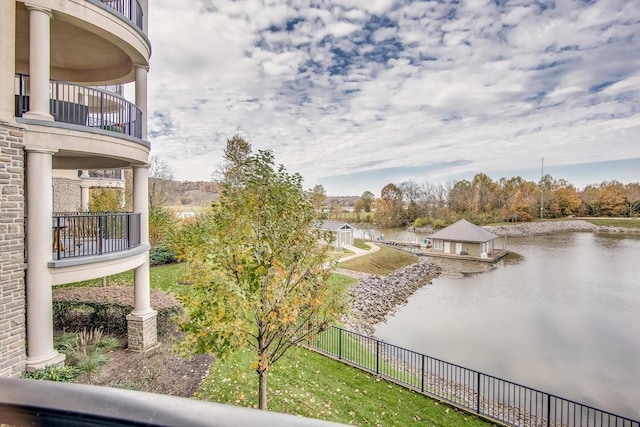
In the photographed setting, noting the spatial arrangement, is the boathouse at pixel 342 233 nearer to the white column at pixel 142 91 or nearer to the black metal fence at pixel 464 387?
the black metal fence at pixel 464 387

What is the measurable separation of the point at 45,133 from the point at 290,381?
316 inches

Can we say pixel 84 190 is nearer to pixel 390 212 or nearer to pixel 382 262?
pixel 382 262

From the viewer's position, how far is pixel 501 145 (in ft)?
176

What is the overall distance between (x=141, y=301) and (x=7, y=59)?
244 inches

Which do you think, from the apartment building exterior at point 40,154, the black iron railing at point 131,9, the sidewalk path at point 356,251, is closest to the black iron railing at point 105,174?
the apartment building exterior at point 40,154

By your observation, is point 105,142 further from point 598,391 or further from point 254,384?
point 598,391

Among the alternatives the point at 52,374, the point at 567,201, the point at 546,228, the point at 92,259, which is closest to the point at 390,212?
the point at 546,228

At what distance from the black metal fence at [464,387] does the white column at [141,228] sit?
5271 millimetres

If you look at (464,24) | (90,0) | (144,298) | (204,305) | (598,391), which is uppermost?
(464,24)

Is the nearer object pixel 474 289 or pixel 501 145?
pixel 474 289

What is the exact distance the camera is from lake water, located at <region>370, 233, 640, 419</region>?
39.4 ft

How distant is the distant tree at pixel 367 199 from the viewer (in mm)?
73338

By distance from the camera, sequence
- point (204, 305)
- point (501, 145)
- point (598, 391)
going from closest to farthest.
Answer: point (204, 305) → point (598, 391) → point (501, 145)

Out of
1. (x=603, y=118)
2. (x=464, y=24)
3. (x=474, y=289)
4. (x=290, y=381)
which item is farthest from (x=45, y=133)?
(x=603, y=118)
